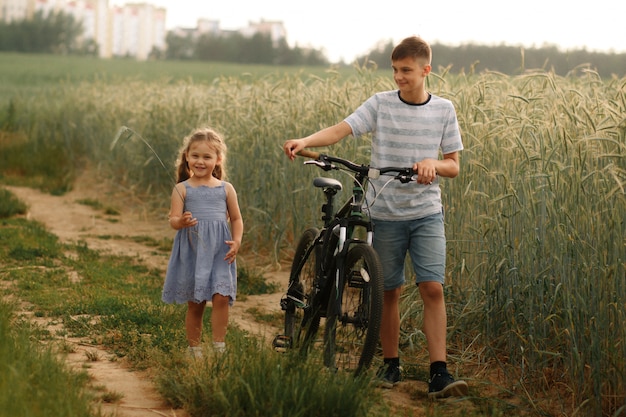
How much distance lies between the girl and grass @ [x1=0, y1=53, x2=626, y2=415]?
0.99 feet

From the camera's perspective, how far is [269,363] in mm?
4109

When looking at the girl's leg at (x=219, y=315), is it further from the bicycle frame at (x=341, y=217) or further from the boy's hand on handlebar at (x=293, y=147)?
the boy's hand on handlebar at (x=293, y=147)

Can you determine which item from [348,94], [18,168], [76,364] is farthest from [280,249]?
[18,168]

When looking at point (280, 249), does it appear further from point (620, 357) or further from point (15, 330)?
point (620, 357)

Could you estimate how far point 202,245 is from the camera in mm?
5266

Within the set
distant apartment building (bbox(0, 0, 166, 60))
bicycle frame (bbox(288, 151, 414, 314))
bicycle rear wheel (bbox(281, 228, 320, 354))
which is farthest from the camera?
distant apartment building (bbox(0, 0, 166, 60))

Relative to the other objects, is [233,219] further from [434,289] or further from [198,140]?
[434,289]

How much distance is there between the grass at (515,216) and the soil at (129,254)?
676mm

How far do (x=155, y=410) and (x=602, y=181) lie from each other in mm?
2491

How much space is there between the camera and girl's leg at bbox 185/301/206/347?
5352 millimetres

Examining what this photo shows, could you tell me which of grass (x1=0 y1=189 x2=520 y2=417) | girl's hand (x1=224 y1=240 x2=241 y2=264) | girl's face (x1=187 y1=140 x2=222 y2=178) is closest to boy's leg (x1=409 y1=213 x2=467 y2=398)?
grass (x1=0 y1=189 x2=520 y2=417)

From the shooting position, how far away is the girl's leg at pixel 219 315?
5285 millimetres

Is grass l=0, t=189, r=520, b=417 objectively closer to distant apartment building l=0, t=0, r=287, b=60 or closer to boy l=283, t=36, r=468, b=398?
boy l=283, t=36, r=468, b=398

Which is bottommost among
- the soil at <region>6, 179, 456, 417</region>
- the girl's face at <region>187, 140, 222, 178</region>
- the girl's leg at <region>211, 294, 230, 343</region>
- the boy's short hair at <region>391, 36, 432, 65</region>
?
the soil at <region>6, 179, 456, 417</region>
